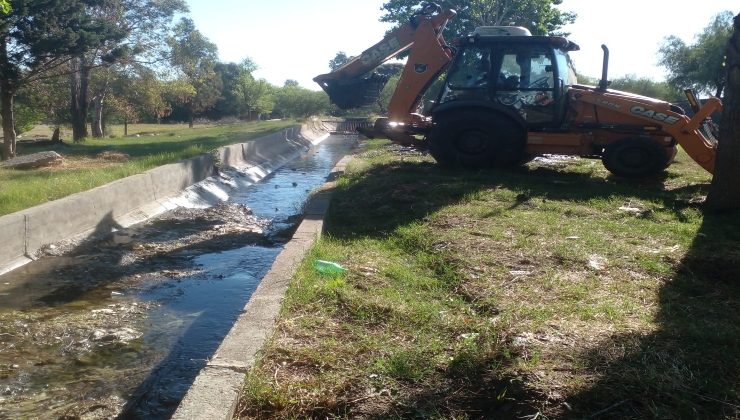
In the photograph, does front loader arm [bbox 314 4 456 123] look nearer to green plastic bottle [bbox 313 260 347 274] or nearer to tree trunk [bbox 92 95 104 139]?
green plastic bottle [bbox 313 260 347 274]

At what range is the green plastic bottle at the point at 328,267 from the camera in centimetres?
603

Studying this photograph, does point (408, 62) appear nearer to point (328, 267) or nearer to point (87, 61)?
point (328, 267)

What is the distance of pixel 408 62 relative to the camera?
44.7 feet

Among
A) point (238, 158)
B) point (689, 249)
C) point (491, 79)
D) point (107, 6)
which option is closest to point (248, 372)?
point (689, 249)

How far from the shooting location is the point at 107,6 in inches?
916

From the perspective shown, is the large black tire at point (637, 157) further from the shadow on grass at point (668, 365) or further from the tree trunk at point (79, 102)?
the tree trunk at point (79, 102)

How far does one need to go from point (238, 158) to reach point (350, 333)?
45.2 ft

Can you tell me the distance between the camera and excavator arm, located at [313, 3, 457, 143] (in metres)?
13.5

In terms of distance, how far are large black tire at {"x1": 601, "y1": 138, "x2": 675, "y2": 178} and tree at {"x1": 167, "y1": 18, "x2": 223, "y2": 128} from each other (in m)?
21.2

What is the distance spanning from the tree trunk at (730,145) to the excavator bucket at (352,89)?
7.91m

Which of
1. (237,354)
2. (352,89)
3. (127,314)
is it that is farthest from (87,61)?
(237,354)

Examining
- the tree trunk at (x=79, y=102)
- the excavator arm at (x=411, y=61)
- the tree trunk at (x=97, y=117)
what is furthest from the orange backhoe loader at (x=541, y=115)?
the tree trunk at (x=97, y=117)

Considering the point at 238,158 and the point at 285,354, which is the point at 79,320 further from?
the point at 238,158

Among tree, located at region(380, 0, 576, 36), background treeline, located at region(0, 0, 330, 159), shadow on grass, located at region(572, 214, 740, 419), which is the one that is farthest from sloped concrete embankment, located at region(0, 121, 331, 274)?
tree, located at region(380, 0, 576, 36)
